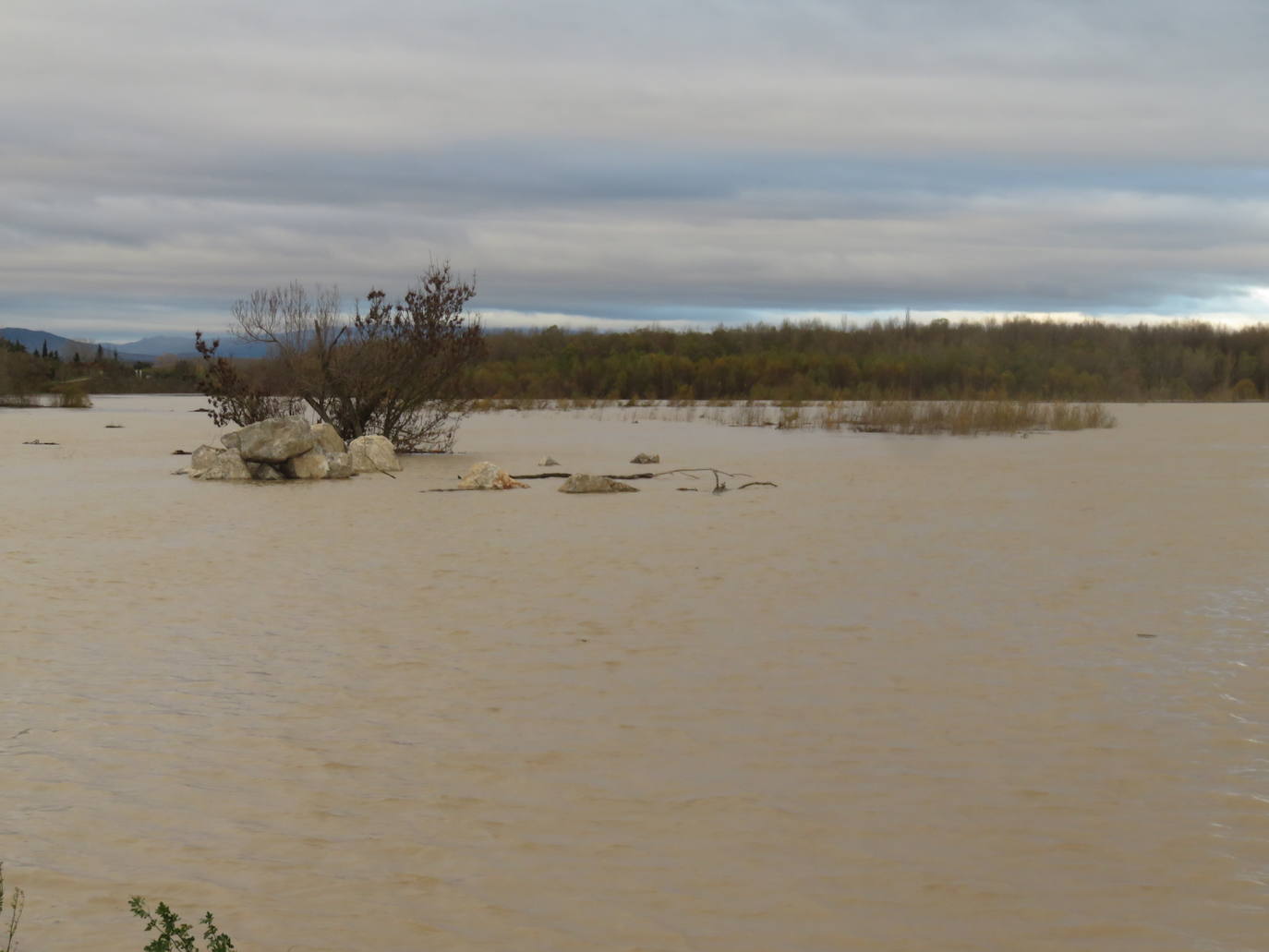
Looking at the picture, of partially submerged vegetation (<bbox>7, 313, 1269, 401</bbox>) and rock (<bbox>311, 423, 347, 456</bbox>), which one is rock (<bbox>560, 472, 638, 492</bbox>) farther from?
partially submerged vegetation (<bbox>7, 313, 1269, 401</bbox>)

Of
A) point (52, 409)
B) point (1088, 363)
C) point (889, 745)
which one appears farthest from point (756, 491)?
point (1088, 363)

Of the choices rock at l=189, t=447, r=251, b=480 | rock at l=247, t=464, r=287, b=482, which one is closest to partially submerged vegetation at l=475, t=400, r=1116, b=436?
rock at l=247, t=464, r=287, b=482

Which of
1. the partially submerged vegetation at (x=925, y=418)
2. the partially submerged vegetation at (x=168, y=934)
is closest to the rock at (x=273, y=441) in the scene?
the partially submerged vegetation at (x=168, y=934)

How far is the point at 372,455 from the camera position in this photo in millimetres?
21266

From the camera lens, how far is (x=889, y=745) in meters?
5.79

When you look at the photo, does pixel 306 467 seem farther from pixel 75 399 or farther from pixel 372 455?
pixel 75 399

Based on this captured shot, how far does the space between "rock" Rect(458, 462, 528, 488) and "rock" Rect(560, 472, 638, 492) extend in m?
0.86

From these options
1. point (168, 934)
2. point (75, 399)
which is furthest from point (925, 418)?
point (75, 399)

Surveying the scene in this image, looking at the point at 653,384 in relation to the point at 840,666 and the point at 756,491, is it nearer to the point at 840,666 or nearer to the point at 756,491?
the point at 756,491

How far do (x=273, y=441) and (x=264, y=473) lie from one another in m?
0.59

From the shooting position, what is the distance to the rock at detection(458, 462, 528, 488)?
58.5ft

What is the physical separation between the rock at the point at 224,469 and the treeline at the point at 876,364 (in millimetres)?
31084

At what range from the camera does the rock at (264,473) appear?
19781 mm

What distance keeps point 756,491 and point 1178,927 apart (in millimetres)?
13631
